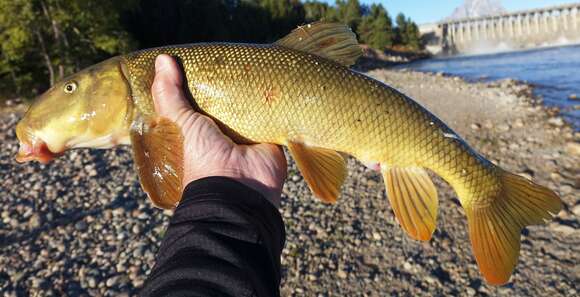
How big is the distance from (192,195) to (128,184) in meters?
6.02

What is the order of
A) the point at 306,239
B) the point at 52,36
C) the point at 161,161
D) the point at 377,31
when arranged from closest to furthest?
the point at 161,161
the point at 306,239
the point at 52,36
the point at 377,31

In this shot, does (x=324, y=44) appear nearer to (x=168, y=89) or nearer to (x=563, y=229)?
(x=168, y=89)

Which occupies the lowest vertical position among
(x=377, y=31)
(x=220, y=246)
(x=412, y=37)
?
(x=412, y=37)

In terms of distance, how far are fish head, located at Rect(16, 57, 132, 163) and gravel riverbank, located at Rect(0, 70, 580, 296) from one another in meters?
2.64

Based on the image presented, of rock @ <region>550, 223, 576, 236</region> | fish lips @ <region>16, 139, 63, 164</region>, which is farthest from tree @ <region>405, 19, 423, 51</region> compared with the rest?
fish lips @ <region>16, 139, 63, 164</region>

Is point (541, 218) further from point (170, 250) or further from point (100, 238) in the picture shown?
point (100, 238)

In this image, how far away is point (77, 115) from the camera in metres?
2.89

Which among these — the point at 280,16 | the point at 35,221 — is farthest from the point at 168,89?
the point at 280,16

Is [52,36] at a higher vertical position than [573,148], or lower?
higher

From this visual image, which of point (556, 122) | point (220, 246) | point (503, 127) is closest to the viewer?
point (220, 246)

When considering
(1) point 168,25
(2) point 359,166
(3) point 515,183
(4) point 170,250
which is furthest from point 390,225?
(1) point 168,25

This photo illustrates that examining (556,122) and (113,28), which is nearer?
(556,122)

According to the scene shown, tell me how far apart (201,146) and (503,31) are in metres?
87.5

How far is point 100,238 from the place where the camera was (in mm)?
6012
